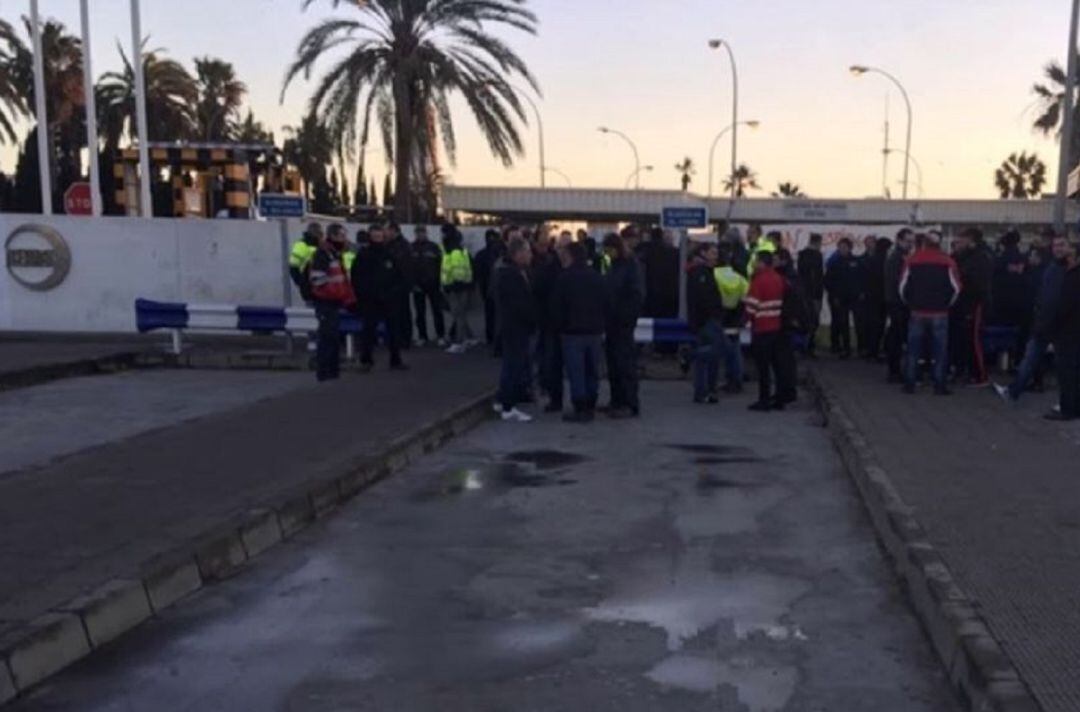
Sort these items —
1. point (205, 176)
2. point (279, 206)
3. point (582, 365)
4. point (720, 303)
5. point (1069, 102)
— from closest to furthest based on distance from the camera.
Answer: point (582, 365) → point (720, 303) → point (279, 206) → point (1069, 102) → point (205, 176)

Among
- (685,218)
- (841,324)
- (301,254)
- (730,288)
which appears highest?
(685,218)

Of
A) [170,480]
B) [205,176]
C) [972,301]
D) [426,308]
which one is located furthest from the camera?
[205,176]

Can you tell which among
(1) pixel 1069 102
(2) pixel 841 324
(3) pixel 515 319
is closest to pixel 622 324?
(3) pixel 515 319

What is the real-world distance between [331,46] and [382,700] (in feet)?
75.6

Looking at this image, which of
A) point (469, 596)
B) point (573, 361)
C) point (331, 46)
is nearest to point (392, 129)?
point (331, 46)

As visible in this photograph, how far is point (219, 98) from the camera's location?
56.6 m

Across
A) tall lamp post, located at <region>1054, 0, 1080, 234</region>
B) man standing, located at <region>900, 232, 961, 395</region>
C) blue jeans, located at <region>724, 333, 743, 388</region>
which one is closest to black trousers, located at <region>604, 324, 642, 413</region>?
blue jeans, located at <region>724, 333, 743, 388</region>

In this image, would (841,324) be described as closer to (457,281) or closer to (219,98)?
(457,281)

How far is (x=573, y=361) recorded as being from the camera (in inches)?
492

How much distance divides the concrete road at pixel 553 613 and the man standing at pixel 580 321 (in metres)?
2.79

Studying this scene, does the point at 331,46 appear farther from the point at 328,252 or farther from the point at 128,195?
the point at 328,252

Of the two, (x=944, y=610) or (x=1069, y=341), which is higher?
(x=1069, y=341)

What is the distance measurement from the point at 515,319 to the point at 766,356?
278cm

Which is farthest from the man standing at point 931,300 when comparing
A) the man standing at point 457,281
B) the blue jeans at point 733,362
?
the man standing at point 457,281
